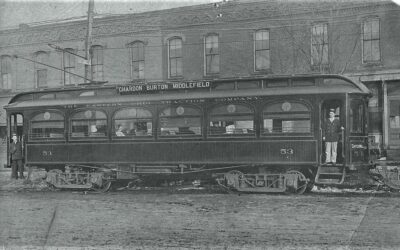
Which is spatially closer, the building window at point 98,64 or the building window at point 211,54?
the building window at point 211,54

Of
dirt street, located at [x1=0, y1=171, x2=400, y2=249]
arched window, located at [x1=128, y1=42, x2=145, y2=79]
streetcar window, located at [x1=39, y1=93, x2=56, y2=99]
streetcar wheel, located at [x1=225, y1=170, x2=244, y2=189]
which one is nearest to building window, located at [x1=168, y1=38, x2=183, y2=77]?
arched window, located at [x1=128, y1=42, x2=145, y2=79]

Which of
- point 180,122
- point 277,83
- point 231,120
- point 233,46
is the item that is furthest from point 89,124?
point 233,46

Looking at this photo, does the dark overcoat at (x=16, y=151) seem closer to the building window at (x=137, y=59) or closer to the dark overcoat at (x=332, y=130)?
the dark overcoat at (x=332, y=130)

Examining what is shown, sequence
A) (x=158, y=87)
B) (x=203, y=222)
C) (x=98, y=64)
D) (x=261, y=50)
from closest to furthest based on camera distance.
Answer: (x=203, y=222)
(x=158, y=87)
(x=261, y=50)
(x=98, y=64)

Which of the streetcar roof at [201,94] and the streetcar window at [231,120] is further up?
the streetcar roof at [201,94]

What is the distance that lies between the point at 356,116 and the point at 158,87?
215 inches

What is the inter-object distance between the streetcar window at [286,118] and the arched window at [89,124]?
4.80 meters

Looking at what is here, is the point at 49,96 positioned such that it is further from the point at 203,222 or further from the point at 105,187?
the point at 203,222

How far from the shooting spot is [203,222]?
8.35 metres

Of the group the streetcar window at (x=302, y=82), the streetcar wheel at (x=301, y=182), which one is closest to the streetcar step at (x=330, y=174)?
the streetcar wheel at (x=301, y=182)

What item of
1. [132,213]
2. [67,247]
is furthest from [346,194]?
[67,247]

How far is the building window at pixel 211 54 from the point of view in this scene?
78.7 ft

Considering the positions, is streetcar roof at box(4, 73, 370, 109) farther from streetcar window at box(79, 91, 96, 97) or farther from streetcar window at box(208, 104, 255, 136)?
streetcar window at box(208, 104, 255, 136)

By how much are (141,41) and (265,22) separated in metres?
7.12
